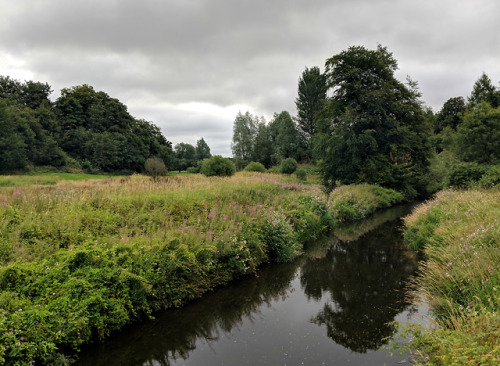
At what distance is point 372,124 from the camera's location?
2411 cm

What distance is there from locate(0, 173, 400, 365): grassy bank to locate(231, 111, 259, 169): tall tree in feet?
137

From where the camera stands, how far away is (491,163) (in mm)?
18266

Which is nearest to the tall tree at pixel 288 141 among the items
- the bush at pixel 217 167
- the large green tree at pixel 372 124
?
the large green tree at pixel 372 124

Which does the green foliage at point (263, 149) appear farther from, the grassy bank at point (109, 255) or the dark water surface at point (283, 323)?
the dark water surface at point (283, 323)

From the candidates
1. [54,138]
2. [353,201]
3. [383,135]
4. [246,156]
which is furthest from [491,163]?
[54,138]

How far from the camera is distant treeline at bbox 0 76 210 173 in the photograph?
3394 centimetres

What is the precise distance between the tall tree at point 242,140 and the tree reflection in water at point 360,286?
41.4 m

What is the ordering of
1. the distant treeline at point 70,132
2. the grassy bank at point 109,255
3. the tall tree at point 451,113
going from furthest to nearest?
the tall tree at point 451,113
the distant treeline at point 70,132
the grassy bank at point 109,255

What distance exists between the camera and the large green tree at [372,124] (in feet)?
76.7

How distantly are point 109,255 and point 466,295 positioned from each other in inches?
265

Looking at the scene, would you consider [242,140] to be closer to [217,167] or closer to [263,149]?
[263,149]

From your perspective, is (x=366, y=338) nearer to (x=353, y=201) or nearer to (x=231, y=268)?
(x=231, y=268)

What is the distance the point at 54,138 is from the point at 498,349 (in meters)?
52.0

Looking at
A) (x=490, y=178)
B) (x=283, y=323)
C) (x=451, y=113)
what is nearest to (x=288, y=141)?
(x=451, y=113)
